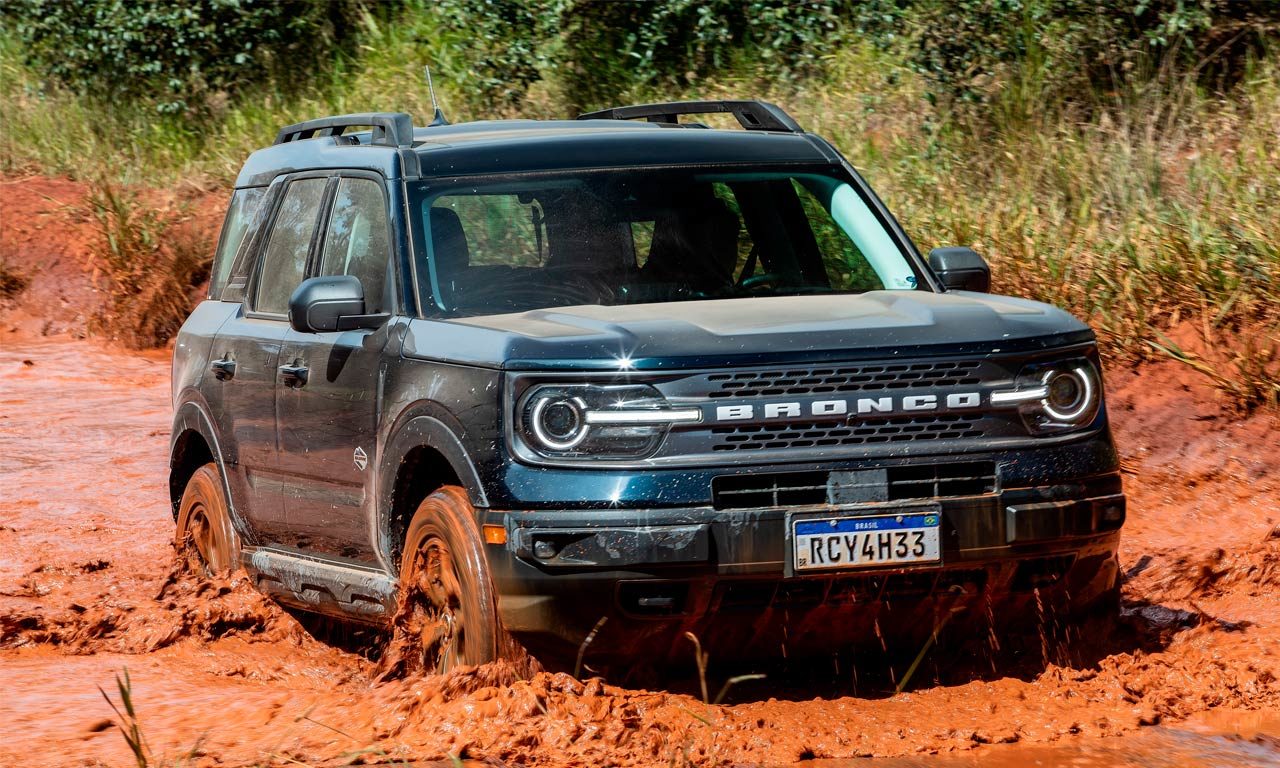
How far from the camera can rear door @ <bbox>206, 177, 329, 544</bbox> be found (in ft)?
21.3

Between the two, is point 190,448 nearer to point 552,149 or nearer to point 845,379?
point 552,149

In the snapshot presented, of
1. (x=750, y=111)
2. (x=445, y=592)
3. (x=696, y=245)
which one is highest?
(x=750, y=111)

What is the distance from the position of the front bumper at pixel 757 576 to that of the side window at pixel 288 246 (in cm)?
212

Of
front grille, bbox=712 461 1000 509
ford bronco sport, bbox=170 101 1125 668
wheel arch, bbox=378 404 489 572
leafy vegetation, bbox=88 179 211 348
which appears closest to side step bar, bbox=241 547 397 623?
ford bronco sport, bbox=170 101 1125 668

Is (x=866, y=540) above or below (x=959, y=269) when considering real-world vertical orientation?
below

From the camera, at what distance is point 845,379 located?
4867mm

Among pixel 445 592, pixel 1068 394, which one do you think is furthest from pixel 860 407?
pixel 445 592

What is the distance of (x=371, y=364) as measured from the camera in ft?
18.5

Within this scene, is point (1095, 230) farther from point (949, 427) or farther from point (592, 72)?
point (592, 72)

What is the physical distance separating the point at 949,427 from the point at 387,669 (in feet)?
6.16

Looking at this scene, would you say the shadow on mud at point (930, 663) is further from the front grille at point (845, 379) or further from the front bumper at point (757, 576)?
the front grille at point (845, 379)

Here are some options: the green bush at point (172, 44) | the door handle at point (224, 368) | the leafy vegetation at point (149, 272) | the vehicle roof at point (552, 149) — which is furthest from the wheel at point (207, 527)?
the green bush at point (172, 44)

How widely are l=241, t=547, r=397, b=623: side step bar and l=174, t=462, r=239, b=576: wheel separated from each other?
0.20 metres

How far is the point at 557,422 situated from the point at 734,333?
536 millimetres
